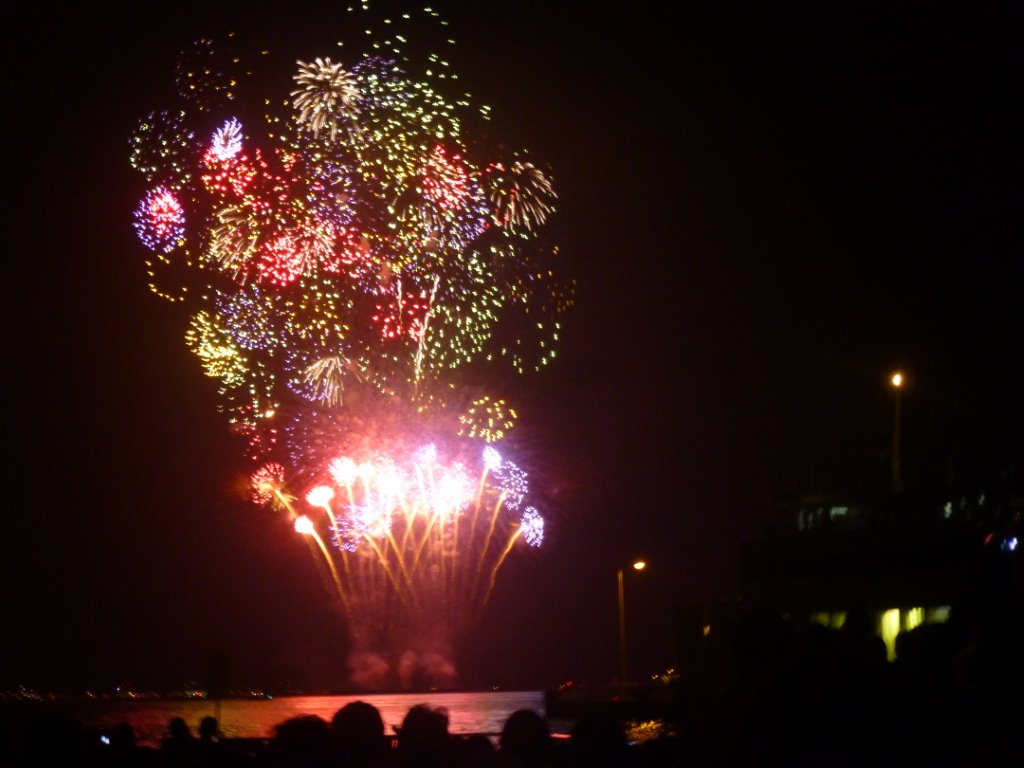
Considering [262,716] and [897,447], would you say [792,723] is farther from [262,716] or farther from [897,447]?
[262,716]

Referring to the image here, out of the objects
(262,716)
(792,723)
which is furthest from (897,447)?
(262,716)

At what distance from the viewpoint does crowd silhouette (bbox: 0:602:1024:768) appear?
9.94 feet

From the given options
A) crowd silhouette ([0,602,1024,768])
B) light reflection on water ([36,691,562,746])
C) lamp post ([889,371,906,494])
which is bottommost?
light reflection on water ([36,691,562,746])

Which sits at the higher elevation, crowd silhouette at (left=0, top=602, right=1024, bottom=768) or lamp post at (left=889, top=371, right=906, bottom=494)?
lamp post at (left=889, top=371, right=906, bottom=494)

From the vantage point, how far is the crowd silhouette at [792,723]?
3.03m

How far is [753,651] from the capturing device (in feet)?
17.4

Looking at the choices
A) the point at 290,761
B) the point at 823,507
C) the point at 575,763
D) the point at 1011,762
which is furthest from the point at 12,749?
the point at 823,507

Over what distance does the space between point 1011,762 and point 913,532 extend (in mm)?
28598

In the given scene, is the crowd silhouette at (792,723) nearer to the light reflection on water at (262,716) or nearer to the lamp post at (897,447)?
the light reflection on water at (262,716)

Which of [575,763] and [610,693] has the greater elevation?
[575,763]

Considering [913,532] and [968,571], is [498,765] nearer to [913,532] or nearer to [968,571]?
[968,571]

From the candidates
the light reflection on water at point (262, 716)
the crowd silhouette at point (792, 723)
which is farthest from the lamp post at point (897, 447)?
the crowd silhouette at point (792, 723)

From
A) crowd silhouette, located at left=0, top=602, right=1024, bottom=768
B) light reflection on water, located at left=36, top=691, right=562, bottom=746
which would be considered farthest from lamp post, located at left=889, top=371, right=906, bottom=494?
crowd silhouette, located at left=0, top=602, right=1024, bottom=768

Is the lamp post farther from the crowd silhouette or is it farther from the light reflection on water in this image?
the crowd silhouette
